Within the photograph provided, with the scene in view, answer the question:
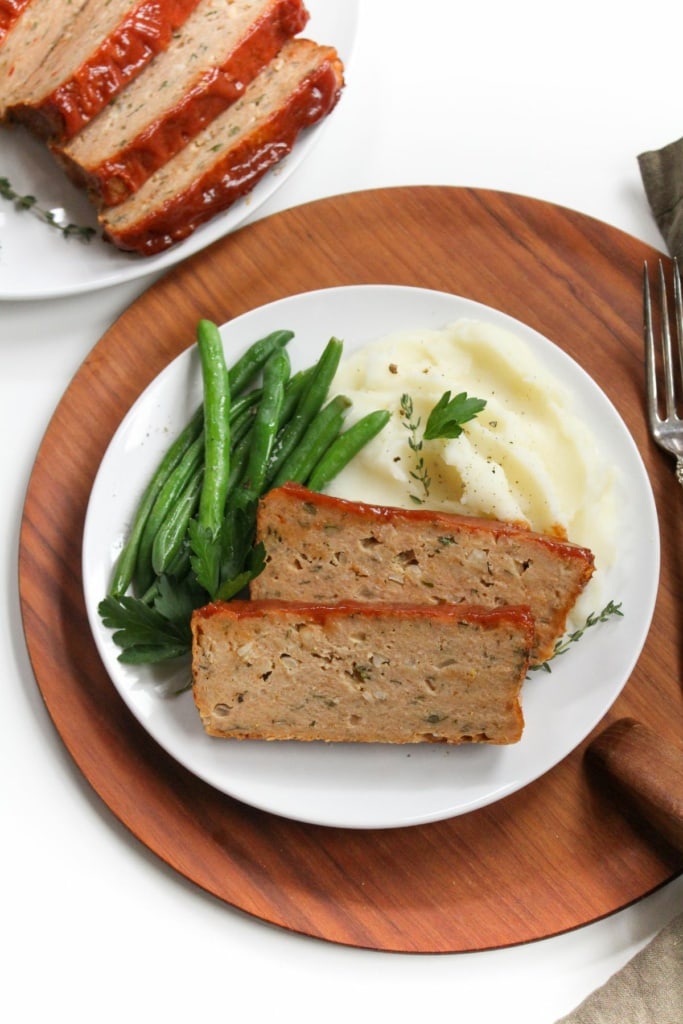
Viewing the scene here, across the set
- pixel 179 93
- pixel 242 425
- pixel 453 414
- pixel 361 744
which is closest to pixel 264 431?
pixel 242 425

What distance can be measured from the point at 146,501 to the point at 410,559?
1.06 meters

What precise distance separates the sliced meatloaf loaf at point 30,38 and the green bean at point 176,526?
69.8 inches

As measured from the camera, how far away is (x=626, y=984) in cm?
400

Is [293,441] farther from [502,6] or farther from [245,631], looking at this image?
[502,6]

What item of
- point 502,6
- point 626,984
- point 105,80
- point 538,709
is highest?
point 502,6

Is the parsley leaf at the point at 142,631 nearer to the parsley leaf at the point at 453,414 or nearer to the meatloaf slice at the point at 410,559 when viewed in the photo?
the meatloaf slice at the point at 410,559

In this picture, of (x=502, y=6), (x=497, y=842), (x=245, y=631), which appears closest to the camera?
(x=245, y=631)

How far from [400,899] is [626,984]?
903 millimetres

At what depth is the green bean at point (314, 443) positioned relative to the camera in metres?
4.20

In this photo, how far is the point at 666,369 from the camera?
4496mm

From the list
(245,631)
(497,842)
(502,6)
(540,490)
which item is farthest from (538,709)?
(502,6)

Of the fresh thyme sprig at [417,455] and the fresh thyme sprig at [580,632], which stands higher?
the fresh thyme sprig at [417,455]

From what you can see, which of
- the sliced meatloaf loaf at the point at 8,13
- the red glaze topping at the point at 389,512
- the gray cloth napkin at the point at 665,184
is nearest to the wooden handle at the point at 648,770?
the red glaze topping at the point at 389,512

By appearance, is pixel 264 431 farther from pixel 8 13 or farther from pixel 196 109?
pixel 8 13
